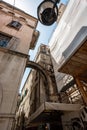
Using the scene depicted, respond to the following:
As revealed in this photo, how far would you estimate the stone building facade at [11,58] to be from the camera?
541 cm

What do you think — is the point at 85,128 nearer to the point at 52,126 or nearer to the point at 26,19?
the point at 52,126

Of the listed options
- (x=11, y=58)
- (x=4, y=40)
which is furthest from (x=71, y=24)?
(x=4, y=40)

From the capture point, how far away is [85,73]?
15.8ft

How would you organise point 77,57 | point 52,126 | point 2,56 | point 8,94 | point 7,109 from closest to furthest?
point 77,57
point 7,109
point 8,94
point 2,56
point 52,126

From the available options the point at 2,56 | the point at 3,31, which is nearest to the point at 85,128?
the point at 2,56

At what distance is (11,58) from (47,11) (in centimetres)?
511

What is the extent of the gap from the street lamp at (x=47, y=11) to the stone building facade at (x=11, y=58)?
4229 millimetres

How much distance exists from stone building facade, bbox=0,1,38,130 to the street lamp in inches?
167

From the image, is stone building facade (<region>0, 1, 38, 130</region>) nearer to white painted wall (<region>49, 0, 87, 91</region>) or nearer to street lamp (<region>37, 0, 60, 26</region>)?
white painted wall (<region>49, 0, 87, 91</region>)

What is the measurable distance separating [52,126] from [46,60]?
8025mm

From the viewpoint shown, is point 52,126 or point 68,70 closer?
point 68,70

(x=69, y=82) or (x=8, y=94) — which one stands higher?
(x=69, y=82)

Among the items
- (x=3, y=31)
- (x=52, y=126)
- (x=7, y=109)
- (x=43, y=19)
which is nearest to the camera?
(x=43, y=19)

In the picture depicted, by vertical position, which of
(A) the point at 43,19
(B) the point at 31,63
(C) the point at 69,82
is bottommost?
(B) the point at 31,63
